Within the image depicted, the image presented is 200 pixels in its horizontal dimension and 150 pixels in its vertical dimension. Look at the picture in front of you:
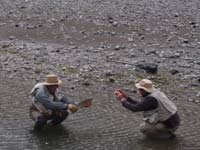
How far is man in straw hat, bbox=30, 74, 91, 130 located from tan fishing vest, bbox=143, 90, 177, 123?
1134 mm

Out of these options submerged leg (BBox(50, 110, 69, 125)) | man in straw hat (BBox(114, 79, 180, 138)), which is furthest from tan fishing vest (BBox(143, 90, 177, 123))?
submerged leg (BBox(50, 110, 69, 125))

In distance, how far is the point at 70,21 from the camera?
23.5 metres

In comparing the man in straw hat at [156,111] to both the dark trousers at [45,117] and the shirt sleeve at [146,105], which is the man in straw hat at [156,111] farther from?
the dark trousers at [45,117]

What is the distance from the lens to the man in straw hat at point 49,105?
10.2 m

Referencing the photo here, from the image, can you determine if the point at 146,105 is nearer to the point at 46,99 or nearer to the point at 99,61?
the point at 46,99

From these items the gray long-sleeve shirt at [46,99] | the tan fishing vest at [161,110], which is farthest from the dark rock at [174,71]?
the gray long-sleeve shirt at [46,99]

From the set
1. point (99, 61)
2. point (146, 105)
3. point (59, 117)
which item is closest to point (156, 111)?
point (146, 105)

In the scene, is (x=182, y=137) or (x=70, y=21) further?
(x=70, y=21)

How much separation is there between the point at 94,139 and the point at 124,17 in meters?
14.3

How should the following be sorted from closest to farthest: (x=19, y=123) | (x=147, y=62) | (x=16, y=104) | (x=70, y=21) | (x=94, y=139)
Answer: (x=94, y=139)
(x=19, y=123)
(x=16, y=104)
(x=147, y=62)
(x=70, y=21)

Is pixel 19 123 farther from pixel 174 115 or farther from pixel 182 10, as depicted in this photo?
pixel 182 10

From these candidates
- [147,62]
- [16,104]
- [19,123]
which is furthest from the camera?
[147,62]

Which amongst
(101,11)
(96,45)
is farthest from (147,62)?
(101,11)

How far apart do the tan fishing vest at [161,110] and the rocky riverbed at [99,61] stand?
38 centimetres
